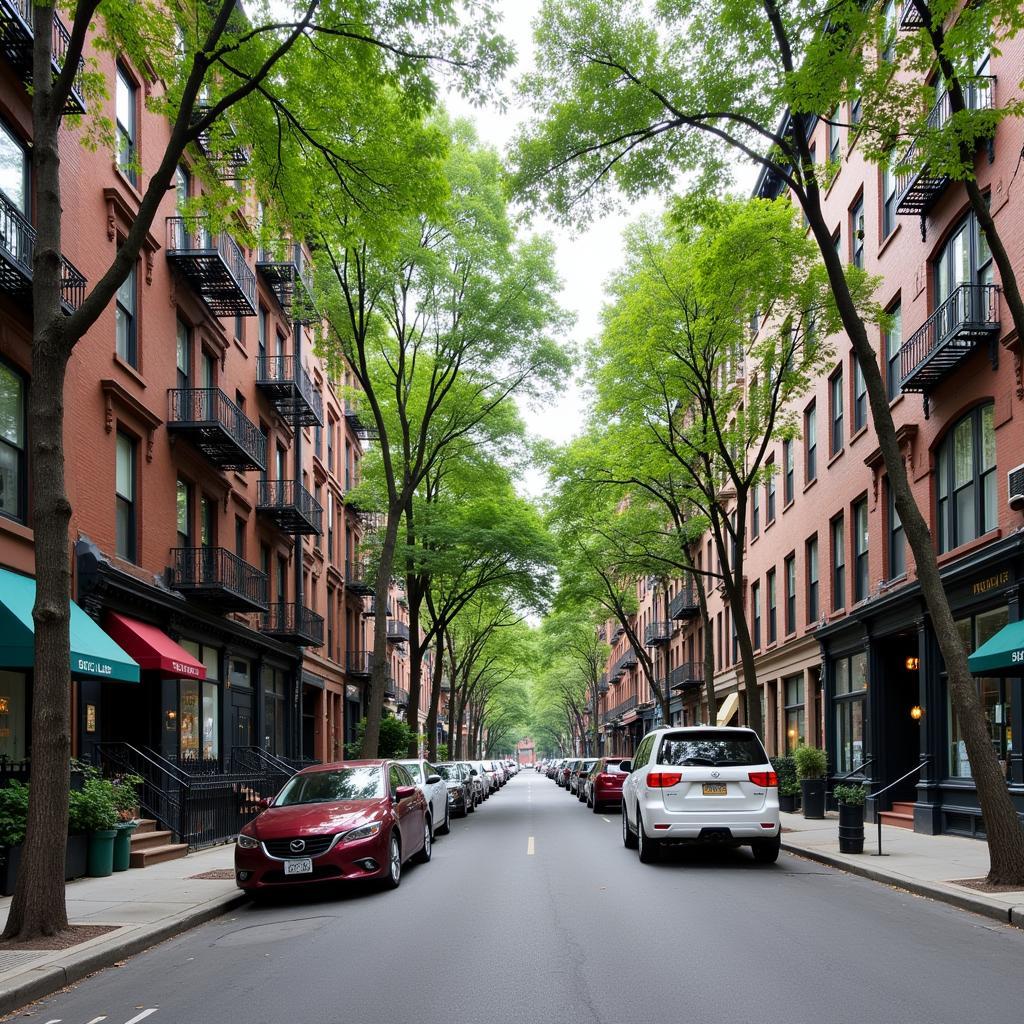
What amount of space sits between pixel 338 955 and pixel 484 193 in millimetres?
19646

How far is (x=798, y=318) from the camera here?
2255 centimetres

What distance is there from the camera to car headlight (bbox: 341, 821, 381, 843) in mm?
12125

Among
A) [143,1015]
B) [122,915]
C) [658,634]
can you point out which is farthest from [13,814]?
[658,634]

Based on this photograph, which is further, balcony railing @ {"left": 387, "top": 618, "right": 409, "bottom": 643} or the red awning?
balcony railing @ {"left": 387, "top": 618, "right": 409, "bottom": 643}

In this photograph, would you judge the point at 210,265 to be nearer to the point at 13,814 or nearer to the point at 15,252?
the point at 15,252

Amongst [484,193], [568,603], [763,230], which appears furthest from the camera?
[568,603]

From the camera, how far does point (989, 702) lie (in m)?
18.2

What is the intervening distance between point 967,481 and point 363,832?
12694 mm

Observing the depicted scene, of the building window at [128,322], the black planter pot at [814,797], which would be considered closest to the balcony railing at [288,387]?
the building window at [128,322]

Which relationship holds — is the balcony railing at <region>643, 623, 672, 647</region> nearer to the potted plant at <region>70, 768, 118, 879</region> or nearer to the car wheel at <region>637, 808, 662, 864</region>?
the car wheel at <region>637, 808, 662, 864</region>

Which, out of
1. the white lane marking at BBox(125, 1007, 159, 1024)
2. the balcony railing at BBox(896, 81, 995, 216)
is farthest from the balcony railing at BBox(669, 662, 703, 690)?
the white lane marking at BBox(125, 1007, 159, 1024)

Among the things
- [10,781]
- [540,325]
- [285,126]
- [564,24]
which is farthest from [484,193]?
[10,781]

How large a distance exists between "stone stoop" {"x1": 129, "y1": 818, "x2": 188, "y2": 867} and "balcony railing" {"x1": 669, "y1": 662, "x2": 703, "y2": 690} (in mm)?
33053

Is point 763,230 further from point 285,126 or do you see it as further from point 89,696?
point 89,696
